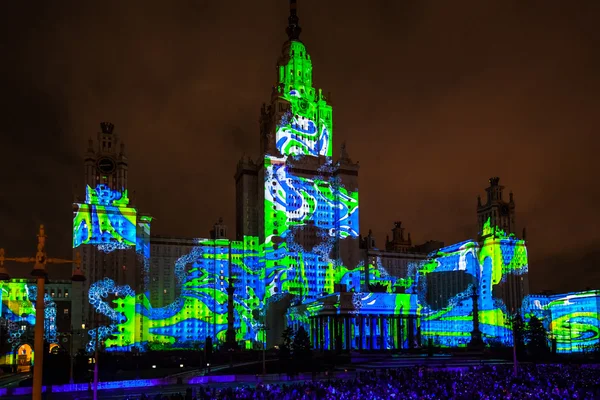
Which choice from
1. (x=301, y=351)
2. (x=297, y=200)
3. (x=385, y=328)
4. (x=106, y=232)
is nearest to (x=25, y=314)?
(x=106, y=232)

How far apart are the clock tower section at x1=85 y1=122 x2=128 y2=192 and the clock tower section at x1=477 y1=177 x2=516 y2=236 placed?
3462 inches

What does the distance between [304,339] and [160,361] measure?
2014cm

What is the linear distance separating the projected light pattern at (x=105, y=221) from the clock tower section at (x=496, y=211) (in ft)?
283

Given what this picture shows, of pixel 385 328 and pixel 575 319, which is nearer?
Answer: pixel 385 328

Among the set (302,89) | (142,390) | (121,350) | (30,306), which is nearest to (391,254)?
(302,89)

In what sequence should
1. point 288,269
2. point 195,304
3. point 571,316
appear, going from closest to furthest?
point 195,304, point 288,269, point 571,316

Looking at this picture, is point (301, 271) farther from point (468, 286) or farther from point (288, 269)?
point (468, 286)

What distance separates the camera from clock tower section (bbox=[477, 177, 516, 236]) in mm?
156625

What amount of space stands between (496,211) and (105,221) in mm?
92501

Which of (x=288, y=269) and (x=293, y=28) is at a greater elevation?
(x=293, y=28)

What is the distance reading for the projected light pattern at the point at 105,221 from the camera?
395 ft

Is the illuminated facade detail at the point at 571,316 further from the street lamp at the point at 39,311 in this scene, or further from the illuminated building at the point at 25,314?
the street lamp at the point at 39,311

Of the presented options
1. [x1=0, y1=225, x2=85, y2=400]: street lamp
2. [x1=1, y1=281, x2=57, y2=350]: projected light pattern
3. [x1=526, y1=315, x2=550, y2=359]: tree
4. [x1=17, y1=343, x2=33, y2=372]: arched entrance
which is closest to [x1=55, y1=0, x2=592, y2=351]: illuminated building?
[x1=526, y1=315, x2=550, y2=359]: tree

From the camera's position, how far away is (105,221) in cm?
12194
